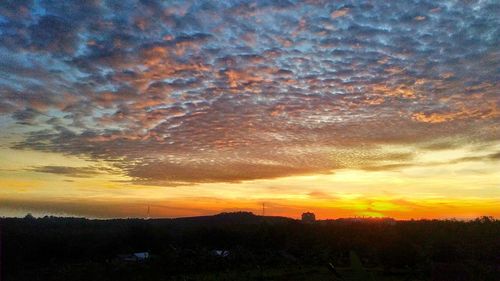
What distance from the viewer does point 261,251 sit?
99.9 feet

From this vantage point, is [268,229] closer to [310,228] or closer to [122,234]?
[310,228]

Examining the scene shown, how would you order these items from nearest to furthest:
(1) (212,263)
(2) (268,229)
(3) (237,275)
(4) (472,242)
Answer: (3) (237,275) < (1) (212,263) < (4) (472,242) < (2) (268,229)

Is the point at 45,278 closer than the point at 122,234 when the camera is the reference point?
Yes

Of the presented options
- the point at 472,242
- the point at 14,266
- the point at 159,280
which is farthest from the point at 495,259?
the point at 14,266

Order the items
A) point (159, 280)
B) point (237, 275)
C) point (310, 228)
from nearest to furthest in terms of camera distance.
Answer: point (159, 280), point (237, 275), point (310, 228)

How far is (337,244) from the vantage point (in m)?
30.9

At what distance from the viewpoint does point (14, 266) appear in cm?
2478

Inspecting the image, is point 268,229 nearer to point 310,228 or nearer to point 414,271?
point 310,228

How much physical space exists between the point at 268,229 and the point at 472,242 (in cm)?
1534

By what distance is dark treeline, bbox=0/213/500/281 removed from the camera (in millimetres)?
19641

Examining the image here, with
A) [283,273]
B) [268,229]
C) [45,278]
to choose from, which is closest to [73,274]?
[45,278]

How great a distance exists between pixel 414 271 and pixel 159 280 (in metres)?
11.1

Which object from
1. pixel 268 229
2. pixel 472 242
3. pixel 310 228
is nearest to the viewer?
pixel 472 242

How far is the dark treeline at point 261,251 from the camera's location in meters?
19.6
